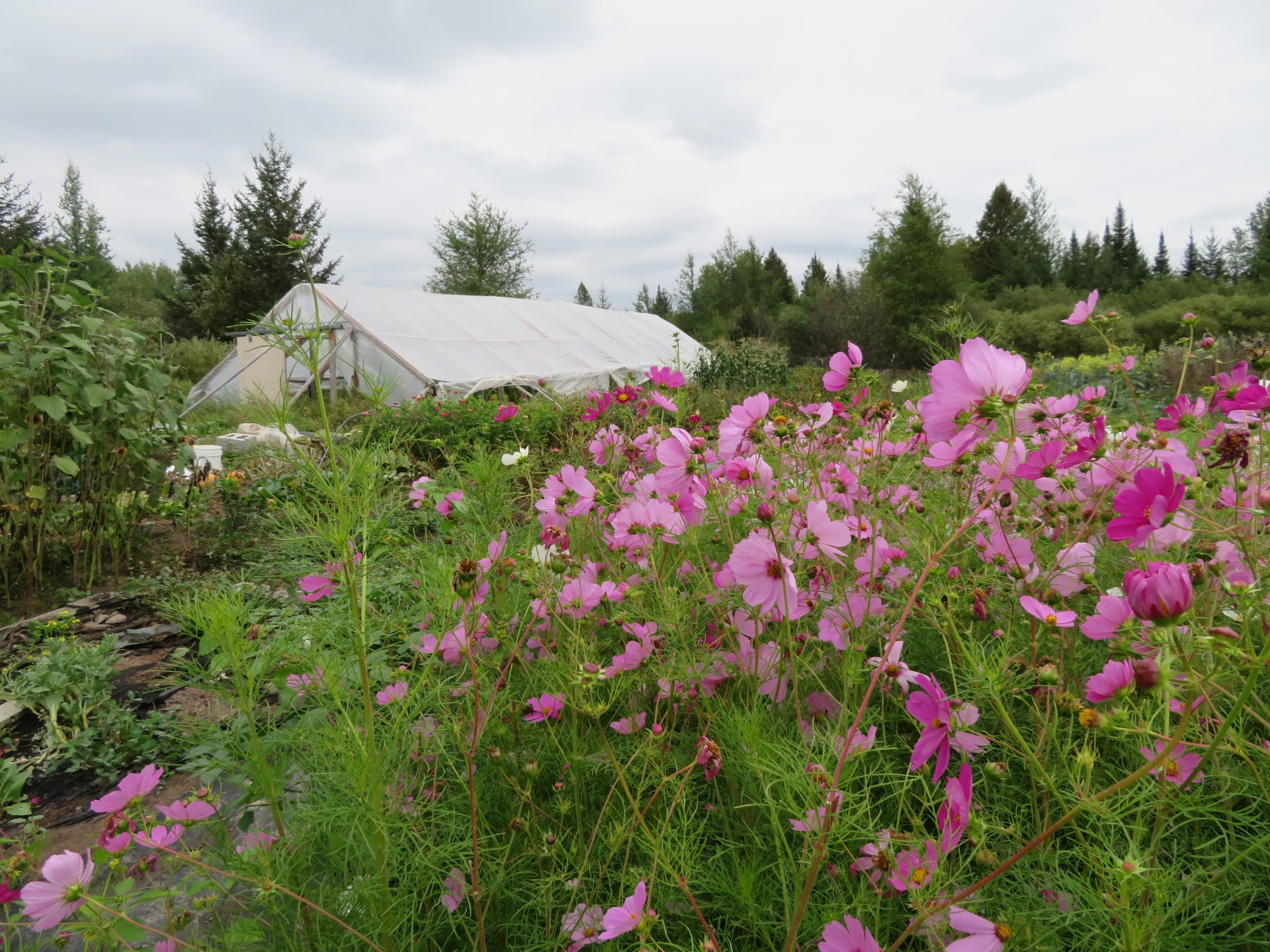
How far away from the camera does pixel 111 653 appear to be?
2.25m

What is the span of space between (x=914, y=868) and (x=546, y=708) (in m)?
0.54

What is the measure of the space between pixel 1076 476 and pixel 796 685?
0.71 meters

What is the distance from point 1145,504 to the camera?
2.17 ft

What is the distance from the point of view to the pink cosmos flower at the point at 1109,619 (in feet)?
2.30

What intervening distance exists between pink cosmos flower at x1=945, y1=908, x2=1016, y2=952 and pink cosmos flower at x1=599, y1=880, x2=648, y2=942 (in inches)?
10.9

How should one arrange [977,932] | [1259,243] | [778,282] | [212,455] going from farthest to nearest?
1. [778,282]
2. [1259,243]
3. [212,455]
4. [977,932]

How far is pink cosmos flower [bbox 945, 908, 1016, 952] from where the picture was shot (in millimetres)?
569

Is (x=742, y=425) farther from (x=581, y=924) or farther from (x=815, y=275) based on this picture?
(x=815, y=275)

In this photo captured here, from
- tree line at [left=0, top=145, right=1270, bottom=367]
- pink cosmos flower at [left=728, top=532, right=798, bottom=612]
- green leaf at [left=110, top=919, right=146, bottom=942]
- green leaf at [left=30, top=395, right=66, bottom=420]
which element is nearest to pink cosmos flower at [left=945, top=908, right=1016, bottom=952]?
pink cosmos flower at [left=728, top=532, right=798, bottom=612]

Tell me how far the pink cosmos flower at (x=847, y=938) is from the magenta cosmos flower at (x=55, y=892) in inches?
32.4

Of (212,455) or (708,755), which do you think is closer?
(708,755)

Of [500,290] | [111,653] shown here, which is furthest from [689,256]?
[111,653]

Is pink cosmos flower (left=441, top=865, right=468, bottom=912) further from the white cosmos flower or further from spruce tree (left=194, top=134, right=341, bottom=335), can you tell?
spruce tree (left=194, top=134, right=341, bottom=335)

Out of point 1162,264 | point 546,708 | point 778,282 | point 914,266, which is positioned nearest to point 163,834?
point 546,708
